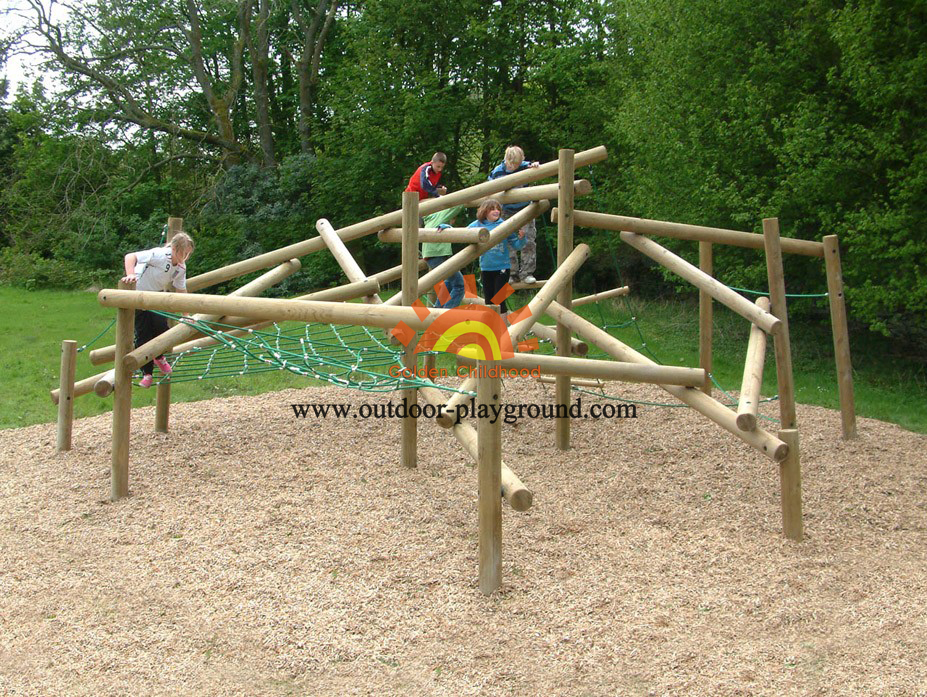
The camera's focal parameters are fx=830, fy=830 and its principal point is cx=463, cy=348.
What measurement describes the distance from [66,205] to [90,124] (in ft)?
6.20

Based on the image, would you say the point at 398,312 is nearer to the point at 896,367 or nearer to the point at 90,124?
the point at 896,367

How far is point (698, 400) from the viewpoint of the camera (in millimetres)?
4727

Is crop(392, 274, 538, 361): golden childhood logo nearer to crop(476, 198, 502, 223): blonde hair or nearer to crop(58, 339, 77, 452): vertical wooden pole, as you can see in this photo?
crop(476, 198, 502, 223): blonde hair

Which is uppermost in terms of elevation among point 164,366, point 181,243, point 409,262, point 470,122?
point 470,122

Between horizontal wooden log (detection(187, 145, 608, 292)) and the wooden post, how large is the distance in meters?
1.74

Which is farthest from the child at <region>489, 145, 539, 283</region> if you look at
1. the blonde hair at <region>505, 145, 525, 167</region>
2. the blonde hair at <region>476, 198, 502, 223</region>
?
the blonde hair at <region>476, 198, 502, 223</region>

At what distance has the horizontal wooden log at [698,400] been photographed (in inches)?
176

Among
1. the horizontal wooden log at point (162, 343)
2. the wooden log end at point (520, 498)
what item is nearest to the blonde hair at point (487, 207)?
the horizontal wooden log at point (162, 343)

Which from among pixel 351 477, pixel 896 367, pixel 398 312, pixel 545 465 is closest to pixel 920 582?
pixel 545 465

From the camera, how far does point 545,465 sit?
5.87 metres

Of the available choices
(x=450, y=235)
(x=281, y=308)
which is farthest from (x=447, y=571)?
(x=450, y=235)

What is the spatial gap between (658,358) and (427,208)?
5.10 meters

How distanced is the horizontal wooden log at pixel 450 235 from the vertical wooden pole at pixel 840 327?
2894 millimetres

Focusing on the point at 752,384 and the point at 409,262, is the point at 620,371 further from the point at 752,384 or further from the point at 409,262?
the point at 409,262
